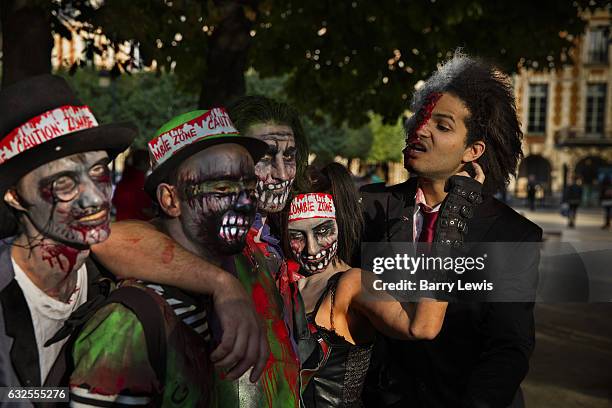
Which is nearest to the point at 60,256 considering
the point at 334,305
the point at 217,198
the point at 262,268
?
the point at 217,198

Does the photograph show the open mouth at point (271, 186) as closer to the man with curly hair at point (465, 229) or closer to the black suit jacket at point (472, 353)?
the man with curly hair at point (465, 229)

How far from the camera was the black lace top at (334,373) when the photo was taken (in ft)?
8.43

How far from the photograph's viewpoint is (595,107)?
47156 millimetres

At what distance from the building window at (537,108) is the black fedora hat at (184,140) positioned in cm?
4926

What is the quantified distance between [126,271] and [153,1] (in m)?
5.93

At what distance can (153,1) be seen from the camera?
273 inches

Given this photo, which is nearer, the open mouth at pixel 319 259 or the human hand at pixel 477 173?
the open mouth at pixel 319 259

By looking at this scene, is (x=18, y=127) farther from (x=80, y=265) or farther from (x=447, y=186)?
(x=447, y=186)

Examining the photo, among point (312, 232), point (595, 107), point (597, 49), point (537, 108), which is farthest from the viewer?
point (537, 108)

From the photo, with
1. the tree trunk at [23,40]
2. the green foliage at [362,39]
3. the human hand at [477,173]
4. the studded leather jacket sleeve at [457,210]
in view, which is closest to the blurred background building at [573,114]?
the green foliage at [362,39]

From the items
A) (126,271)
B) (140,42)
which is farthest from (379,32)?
(126,271)

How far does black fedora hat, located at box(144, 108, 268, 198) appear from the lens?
159cm

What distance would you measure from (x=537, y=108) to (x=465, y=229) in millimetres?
48936

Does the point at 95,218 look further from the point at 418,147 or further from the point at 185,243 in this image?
the point at 418,147
